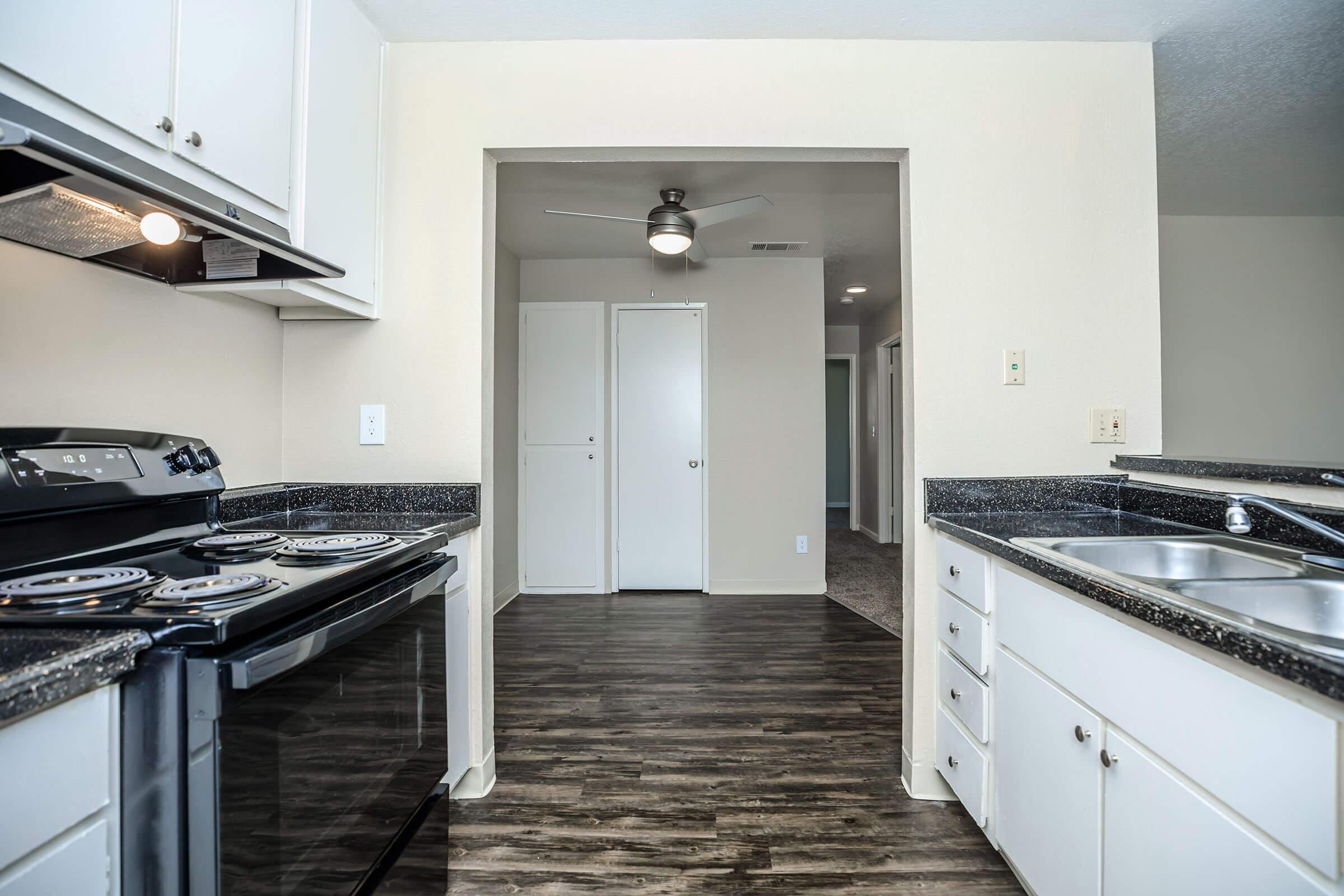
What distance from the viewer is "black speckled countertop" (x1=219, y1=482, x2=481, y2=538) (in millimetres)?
1724

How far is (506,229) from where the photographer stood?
3.72m

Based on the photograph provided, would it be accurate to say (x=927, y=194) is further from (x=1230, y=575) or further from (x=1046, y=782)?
(x=1046, y=782)

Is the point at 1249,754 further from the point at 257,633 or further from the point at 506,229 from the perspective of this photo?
the point at 506,229

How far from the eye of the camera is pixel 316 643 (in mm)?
898

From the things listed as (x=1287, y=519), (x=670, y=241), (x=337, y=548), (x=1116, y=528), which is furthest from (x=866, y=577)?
(x=337, y=548)

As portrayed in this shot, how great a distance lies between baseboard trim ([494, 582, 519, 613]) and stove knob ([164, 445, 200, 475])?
8.55 ft

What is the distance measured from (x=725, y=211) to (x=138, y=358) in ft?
7.45

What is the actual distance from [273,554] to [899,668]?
267cm

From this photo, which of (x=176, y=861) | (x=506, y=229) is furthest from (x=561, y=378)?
(x=176, y=861)

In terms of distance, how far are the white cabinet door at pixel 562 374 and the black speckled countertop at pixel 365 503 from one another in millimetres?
2479

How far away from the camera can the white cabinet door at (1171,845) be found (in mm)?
764

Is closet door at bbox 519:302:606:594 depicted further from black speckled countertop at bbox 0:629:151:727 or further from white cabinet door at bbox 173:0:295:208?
black speckled countertop at bbox 0:629:151:727

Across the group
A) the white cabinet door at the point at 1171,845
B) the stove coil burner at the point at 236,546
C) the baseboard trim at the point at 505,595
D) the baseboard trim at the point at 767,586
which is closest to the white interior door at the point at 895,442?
the baseboard trim at the point at 767,586

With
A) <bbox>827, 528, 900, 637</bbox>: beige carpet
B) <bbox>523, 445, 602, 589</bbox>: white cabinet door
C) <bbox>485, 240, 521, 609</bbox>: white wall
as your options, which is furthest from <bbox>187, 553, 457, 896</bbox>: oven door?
<bbox>523, 445, 602, 589</bbox>: white cabinet door
